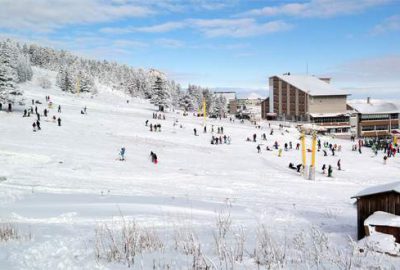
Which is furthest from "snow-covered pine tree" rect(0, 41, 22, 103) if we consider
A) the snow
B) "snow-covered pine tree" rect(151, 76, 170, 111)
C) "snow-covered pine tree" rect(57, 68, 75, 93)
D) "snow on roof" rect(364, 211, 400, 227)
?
"snow-covered pine tree" rect(57, 68, 75, 93)

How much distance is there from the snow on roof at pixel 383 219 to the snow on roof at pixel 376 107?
75155 mm

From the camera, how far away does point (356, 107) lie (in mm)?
81812

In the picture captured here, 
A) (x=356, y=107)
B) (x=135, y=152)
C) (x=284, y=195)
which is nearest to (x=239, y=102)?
(x=356, y=107)

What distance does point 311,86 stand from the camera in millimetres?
84875

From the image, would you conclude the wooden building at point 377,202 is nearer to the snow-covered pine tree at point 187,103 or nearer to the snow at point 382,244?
the snow at point 382,244

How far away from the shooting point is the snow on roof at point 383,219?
30.1ft

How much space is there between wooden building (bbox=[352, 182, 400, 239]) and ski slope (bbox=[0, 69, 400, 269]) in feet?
1.90

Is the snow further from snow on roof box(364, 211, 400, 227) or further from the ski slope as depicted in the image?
the ski slope

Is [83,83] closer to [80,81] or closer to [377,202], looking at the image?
[80,81]

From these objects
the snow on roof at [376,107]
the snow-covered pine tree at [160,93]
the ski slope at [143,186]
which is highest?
the snow-covered pine tree at [160,93]

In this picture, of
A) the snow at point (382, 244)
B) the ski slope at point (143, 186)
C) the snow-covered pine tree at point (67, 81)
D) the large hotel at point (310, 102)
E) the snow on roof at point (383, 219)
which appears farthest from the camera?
the snow-covered pine tree at point (67, 81)

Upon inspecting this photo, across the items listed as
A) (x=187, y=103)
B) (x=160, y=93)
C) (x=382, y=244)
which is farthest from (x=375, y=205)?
(x=187, y=103)

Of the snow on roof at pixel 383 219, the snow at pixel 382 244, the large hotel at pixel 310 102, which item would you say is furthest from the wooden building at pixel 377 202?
the large hotel at pixel 310 102

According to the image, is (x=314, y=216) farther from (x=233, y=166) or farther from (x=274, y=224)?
(x=233, y=166)
